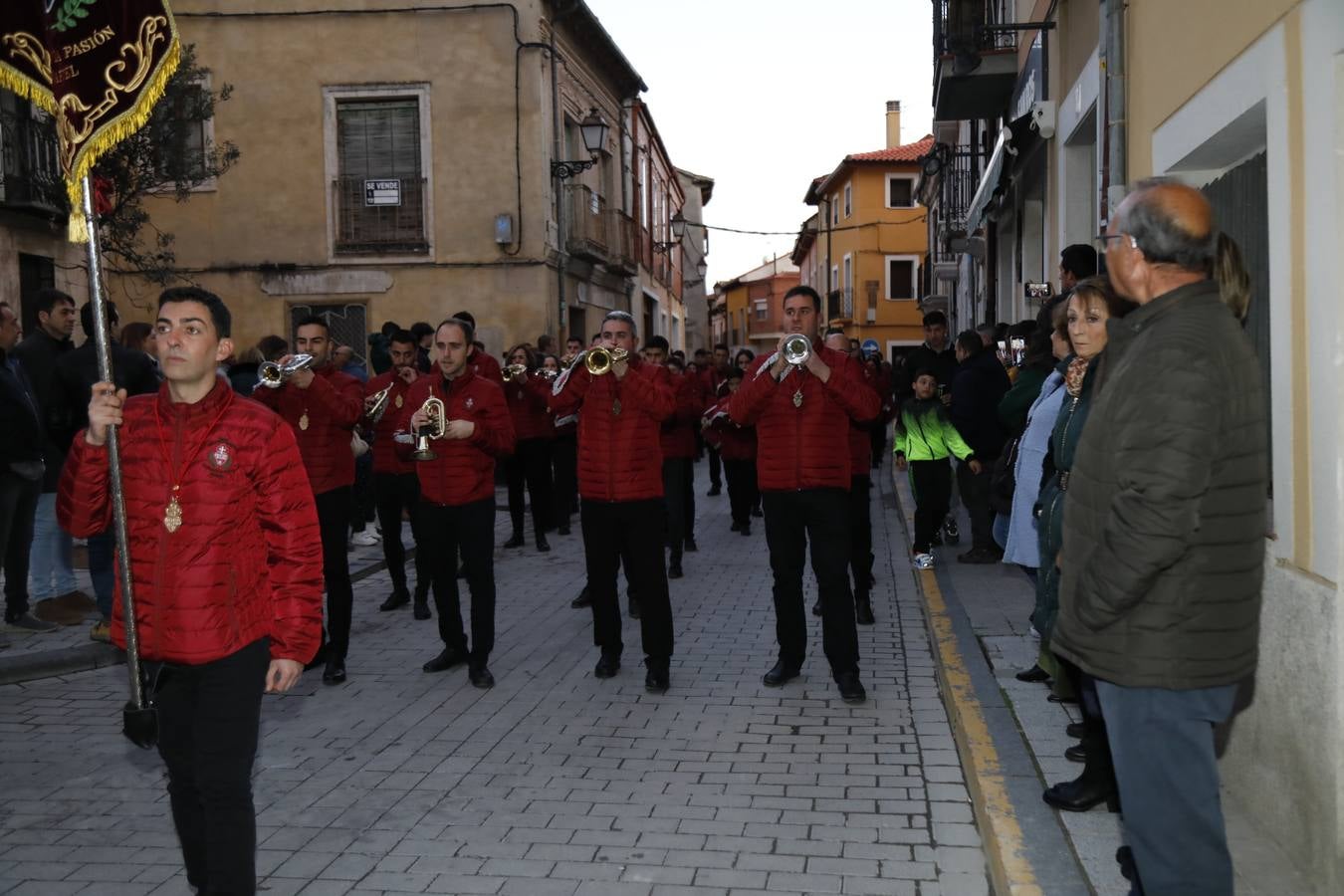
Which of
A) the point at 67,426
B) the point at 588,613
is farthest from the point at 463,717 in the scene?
the point at 67,426

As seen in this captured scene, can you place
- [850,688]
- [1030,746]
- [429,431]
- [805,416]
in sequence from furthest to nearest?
[429,431] < [805,416] < [850,688] < [1030,746]

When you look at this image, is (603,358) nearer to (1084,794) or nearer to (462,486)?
(462,486)

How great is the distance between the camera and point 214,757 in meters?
3.38

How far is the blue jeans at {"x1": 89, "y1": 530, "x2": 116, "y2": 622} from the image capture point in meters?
7.63

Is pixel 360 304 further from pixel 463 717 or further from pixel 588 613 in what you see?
pixel 463 717

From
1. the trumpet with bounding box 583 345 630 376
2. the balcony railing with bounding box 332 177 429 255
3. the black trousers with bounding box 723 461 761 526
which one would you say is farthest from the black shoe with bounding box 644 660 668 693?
the balcony railing with bounding box 332 177 429 255

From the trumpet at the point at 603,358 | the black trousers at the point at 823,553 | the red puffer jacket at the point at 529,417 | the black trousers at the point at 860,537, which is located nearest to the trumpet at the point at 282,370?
the trumpet at the point at 603,358

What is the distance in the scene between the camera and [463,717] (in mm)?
6066

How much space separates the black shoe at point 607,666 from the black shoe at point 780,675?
2.74 ft

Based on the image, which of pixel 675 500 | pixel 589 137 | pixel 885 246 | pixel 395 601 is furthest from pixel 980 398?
pixel 885 246

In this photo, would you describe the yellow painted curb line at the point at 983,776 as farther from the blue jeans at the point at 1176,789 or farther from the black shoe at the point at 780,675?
the blue jeans at the point at 1176,789

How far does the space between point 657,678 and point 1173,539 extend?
4040 mm

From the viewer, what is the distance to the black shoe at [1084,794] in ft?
14.7

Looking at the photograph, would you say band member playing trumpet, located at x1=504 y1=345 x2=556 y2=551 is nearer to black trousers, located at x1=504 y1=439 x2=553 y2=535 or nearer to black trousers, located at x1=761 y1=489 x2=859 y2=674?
black trousers, located at x1=504 y1=439 x2=553 y2=535
